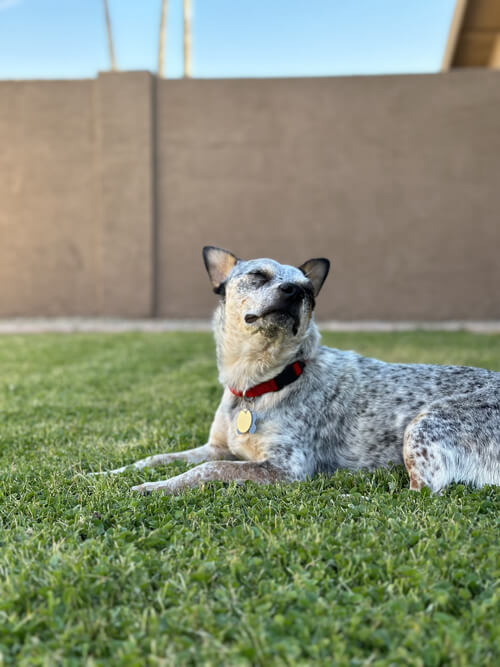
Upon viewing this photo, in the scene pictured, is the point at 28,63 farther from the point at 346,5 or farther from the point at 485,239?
the point at 485,239


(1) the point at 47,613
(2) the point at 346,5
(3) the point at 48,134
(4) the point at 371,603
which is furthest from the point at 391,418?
(2) the point at 346,5

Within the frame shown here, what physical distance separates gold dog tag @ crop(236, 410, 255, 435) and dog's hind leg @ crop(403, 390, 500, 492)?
0.75m

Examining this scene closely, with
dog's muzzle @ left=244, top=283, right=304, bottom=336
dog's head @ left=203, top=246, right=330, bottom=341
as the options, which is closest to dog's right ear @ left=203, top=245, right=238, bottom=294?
Result: dog's head @ left=203, top=246, right=330, bottom=341

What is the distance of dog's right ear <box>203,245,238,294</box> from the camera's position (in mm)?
3598

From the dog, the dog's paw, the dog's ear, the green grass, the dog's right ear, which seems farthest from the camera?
the dog's right ear

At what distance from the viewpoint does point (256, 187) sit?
12.1m

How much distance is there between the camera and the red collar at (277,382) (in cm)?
322

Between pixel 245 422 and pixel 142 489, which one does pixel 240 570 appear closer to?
pixel 142 489

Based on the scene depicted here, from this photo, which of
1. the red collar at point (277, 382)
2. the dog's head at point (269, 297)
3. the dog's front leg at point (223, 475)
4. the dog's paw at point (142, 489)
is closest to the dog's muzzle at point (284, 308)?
the dog's head at point (269, 297)

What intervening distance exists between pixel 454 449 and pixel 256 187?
9.98 meters

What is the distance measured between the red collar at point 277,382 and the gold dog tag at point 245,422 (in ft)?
0.35

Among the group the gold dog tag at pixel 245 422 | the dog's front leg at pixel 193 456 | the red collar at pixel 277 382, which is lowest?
the dog's front leg at pixel 193 456

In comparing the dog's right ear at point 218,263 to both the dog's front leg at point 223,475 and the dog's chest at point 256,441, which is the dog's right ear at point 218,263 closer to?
the dog's chest at point 256,441

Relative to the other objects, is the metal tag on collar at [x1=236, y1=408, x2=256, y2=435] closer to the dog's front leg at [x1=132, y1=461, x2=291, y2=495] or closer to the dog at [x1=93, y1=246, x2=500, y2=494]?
the dog at [x1=93, y1=246, x2=500, y2=494]
